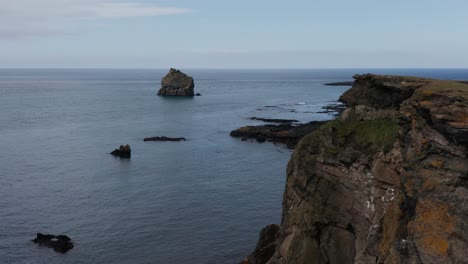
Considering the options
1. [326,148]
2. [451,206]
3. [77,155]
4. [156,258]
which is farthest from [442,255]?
[77,155]

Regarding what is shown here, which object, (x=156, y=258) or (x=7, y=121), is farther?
(x=7, y=121)

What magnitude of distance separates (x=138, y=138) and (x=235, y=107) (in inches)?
2495

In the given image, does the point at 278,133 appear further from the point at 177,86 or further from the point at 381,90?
the point at 177,86

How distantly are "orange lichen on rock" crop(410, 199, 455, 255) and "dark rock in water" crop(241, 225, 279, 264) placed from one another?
16.3 metres

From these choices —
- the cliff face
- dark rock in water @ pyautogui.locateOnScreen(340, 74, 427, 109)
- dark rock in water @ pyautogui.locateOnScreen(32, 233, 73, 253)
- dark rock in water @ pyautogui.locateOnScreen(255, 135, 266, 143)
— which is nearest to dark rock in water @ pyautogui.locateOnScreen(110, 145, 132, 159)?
dark rock in water @ pyautogui.locateOnScreen(255, 135, 266, 143)

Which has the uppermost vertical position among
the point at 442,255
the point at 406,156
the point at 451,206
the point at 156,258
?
the point at 406,156

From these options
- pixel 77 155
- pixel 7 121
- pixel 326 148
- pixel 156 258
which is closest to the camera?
pixel 326 148

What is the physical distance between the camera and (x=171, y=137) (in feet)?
309

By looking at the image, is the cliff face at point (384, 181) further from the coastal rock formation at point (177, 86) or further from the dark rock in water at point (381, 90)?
the coastal rock formation at point (177, 86)

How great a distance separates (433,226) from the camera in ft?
60.2

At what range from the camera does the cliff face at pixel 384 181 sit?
18328mm

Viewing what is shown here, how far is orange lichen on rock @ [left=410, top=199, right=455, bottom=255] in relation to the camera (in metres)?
18.0

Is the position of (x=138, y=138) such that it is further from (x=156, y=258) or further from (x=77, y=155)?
(x=156, y=258)

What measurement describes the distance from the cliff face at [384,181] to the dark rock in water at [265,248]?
602 centimetres
